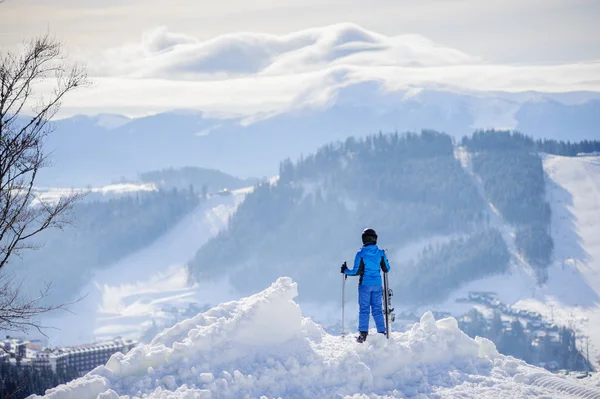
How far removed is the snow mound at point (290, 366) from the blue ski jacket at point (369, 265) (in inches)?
57.3

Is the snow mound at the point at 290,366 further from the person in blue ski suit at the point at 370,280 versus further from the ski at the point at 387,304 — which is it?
the person in blue ski suit at the point at 370,280

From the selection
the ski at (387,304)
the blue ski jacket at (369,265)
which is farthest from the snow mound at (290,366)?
the blue ski jacket at (369,265)

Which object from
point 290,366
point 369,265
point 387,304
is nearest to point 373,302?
point 387,304

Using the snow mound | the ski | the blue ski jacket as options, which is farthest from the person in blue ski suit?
the snow mound

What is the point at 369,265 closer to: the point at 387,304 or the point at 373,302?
the point at 373,302

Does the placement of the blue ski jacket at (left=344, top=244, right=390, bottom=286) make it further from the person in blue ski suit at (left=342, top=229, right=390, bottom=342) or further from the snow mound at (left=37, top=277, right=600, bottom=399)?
the snow mound at (left=37, top=277, right=600, bottom=399)

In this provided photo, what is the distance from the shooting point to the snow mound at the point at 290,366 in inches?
950

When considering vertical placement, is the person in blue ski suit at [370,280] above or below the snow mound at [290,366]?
above

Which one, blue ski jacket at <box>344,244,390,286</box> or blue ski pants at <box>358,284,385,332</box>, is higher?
blue ski jacket at <box>344,244,390,286</box>

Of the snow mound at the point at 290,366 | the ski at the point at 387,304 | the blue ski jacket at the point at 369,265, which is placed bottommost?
the snow mound at the point at 290,366

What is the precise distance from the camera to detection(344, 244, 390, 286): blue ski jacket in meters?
26.6

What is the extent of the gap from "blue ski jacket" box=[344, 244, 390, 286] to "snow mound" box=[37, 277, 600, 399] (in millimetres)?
1454

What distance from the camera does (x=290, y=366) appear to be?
25.0 meters

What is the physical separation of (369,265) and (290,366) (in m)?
3.34
